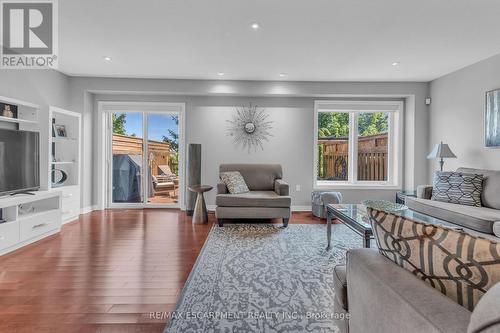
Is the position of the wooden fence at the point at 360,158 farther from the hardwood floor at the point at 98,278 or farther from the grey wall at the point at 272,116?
the hardwood floor at the point at 98,278

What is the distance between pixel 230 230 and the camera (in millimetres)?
3625

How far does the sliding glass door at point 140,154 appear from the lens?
497cm

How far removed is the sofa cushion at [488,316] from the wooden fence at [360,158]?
4.71 m

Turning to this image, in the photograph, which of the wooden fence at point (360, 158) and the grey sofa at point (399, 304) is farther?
the wooden fence at point (360, 158)

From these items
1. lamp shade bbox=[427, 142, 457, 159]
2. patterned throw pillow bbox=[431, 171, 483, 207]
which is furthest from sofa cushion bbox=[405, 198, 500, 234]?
lamp shade bbox=[427, 142, 457, 159]

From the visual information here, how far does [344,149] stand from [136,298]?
447 centimetres

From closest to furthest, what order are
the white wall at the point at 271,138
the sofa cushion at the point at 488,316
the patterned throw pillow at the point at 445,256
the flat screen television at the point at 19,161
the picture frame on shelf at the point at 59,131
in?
the sofa cushion at the point at 488,316, the patterned throw pillow at the point at 445,256, the flat screen television at the point at 19,161, the picture frame on shelf at the point at 59,131, the white wall at the point at 271,138

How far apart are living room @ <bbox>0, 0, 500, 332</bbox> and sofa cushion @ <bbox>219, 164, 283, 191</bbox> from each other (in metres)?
0.04

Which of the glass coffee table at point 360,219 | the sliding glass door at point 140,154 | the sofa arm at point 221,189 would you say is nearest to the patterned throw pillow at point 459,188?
the glass coffee table at point 360,219

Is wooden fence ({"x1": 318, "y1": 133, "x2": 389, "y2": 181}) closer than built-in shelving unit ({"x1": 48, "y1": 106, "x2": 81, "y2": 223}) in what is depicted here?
No

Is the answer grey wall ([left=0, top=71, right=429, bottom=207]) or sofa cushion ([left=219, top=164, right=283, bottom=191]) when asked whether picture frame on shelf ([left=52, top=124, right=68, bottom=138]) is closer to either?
grey wall ([left=0, top=71, right=429, bottom=207])

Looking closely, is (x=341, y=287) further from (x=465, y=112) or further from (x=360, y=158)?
(x=360, y=158)

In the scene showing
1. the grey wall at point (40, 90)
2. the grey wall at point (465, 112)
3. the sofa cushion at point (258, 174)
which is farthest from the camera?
the sofa cushion at point (258, 174)

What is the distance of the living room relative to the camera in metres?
1.34
